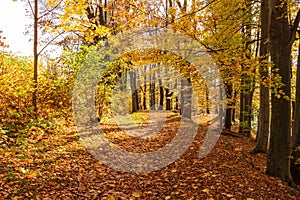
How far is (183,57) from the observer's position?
25.1ft

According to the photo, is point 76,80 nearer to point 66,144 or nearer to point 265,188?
point 66,144

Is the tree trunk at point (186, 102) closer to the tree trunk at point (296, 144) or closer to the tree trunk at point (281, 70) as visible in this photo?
the tree trunk at point (296, 144)

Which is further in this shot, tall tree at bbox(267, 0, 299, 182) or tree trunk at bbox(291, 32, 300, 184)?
tree trunk at bbox(291, 32, 300, 184)

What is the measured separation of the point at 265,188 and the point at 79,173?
441cm

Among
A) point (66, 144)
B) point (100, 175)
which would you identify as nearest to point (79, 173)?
point (100, 175)

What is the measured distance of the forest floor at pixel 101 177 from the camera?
470 cm

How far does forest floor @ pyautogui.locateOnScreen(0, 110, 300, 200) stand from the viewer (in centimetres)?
470

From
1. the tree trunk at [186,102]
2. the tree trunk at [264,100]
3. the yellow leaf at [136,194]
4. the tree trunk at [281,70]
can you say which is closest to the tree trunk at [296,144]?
the tree trunk at [281,70]

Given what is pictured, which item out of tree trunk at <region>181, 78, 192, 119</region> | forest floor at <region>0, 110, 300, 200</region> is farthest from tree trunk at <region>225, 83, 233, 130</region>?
forest floor at <region>0, 110, 300, 200</region>

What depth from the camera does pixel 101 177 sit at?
5.71 m

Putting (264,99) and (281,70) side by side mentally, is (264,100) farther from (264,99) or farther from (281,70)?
(281,70)

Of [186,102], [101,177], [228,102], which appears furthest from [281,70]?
[186,102]

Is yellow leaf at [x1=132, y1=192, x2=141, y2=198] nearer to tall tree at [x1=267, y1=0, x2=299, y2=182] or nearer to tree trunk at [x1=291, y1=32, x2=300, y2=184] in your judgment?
tall tree at [x1=267, y1=0, x2=299, y2=182]

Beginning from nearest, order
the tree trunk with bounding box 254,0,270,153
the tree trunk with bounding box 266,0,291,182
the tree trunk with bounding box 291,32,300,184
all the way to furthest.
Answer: the tree trunk with bounding box 266,0,291,182 → the tree trunk with bounding box 291,32,300,184 → the tree trunk with bounding box 254,0,270,153
